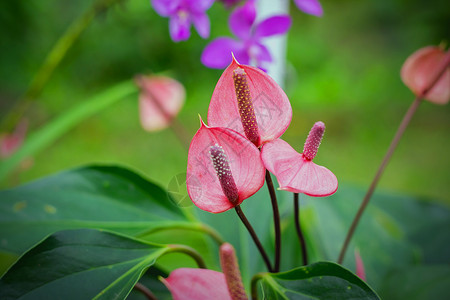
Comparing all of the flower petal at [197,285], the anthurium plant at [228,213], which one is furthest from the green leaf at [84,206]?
Result: the flower petal at [197,285]

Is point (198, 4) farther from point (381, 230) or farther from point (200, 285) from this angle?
point (381, 230)

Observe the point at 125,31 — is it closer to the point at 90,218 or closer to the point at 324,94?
the point at 324,94

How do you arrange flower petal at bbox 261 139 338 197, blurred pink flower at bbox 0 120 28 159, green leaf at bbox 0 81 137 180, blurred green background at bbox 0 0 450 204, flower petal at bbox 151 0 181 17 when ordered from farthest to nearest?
blurred green background at bbox 0 0 450 204 < blurred pink flower at bbox 0 120 28 159 < green leaf at bbox 0 81 137 180 < flower petal at bbox 151 0 181 17 < flower petal at bbox 261 139 338 197

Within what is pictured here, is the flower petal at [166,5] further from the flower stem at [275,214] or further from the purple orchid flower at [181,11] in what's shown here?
the flower stem at [275,214]

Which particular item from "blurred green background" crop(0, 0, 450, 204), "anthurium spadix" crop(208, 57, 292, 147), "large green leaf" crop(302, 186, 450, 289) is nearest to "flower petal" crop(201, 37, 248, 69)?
"anthurium spadix" crop(208, 57, 292, 147)

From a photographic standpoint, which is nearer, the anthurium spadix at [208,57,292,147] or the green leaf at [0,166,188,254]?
the anthurium spadix at [208,57,292,147]

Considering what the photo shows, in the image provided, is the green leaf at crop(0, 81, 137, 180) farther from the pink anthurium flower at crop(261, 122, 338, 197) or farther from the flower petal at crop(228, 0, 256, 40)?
the pink anthurium flower at crop(261, 122, 338, 197)
